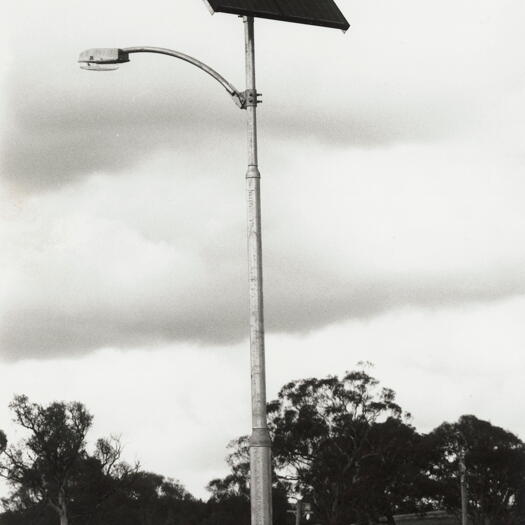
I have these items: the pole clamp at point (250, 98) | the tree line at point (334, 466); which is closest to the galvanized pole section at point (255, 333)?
the pole clamp at point (250, 98)

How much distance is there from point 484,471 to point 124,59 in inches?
2637

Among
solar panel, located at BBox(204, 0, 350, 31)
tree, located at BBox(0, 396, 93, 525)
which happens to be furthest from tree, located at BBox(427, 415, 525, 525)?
solar panel, located at BBox(204, 0, 350, 31)

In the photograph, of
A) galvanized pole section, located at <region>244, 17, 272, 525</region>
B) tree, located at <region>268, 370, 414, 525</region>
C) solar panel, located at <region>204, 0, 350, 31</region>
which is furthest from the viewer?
tree, located at <region>268, 370, 414, 525</region>

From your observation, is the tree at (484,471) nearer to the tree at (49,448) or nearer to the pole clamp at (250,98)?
the tree at (49,448)

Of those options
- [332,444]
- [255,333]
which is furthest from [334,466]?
[255,333]

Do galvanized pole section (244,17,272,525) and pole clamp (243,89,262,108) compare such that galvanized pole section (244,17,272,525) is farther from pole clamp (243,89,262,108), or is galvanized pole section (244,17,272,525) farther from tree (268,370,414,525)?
tree (268,370,414,525)

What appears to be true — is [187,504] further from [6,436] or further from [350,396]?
[350,396]

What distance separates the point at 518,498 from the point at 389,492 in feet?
38.2

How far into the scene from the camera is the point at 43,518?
85062 mm

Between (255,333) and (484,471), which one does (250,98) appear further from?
(484,471)

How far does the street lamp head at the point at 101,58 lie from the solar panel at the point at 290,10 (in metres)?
1.37

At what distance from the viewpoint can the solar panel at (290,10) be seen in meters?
11.5

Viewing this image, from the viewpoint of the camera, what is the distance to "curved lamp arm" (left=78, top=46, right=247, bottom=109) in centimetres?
1195

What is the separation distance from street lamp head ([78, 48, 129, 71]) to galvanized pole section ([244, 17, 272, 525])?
1.63 m
